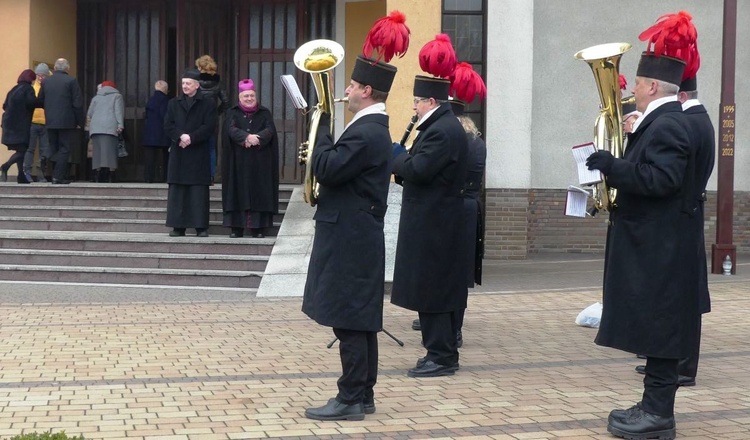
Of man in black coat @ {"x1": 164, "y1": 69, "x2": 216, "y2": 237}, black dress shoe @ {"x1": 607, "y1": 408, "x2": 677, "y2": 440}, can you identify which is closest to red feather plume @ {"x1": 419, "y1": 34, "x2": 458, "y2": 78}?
black dress shoe @ {"x1": 607, "y1": 408, "x2": 677, "y2": 440}

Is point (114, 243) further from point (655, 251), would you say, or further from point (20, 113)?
point (655, 251)

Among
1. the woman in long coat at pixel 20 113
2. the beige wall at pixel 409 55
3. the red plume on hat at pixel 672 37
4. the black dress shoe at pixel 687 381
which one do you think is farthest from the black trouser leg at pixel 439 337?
the woman in long coat at pixel 20 113

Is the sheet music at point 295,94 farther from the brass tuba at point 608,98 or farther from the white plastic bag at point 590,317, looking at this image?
the white plastic bag at point 590,317

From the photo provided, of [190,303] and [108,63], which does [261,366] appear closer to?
[190,303]

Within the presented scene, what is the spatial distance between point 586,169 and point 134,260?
767 centimetres

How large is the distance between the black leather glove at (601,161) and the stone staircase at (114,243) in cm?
657

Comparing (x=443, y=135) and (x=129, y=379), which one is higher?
(x=443, y=135)

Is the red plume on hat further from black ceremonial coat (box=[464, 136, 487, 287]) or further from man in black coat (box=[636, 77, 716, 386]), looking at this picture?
black ceremonial coat (box=[464, 136, 487, 287])

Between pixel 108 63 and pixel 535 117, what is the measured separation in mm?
6760

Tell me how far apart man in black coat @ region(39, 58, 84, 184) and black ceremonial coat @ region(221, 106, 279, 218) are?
339 cm

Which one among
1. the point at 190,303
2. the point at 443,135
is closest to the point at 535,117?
the point at 190,303

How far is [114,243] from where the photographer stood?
13.1 meters

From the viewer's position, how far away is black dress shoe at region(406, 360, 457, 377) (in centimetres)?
744

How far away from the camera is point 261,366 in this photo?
7.78 meters
